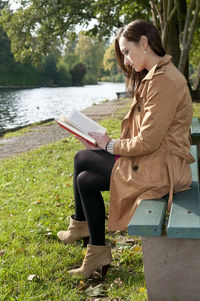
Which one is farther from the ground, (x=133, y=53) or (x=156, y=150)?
(x=133, y=53)

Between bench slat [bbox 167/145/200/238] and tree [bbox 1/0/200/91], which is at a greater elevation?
tree [bbox 1/0/200/91]

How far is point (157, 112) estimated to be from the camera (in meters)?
2.45

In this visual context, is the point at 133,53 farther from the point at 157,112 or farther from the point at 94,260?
the point at 94,260

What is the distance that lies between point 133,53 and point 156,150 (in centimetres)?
64

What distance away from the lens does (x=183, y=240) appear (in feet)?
7.50

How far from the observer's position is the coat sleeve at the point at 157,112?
2.45m

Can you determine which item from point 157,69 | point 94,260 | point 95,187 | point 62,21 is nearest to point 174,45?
point 62,21

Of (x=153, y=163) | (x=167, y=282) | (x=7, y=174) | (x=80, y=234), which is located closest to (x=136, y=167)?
(x=153, y=163)

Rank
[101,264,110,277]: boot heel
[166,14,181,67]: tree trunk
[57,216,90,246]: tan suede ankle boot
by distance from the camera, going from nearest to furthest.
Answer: [101,264,110,277]: boot heel, [57,216,90,246]: tan suede ankle boot, [166,14,181,67]: tree trunk

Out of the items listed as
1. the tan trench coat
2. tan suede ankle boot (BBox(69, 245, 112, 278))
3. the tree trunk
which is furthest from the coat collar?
the tree trunk

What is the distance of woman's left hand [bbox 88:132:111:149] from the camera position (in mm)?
2748

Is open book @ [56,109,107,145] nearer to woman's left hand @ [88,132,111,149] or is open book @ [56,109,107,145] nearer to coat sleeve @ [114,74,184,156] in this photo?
woman's left hand @ [88,132,111,149]

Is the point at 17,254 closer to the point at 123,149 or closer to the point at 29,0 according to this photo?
the point at 123,149

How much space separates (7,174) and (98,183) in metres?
3.67
